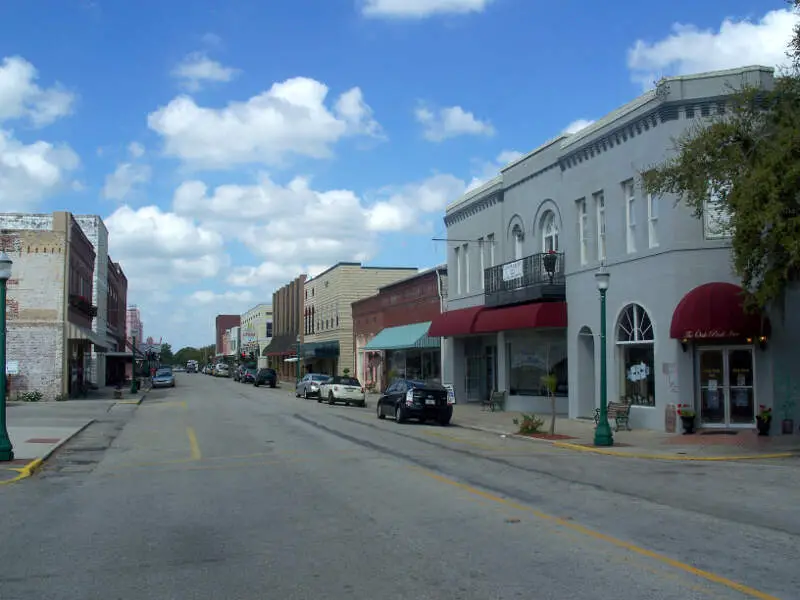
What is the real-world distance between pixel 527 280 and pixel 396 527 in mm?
21167

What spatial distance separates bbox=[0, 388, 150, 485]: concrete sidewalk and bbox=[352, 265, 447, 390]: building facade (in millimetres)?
14219

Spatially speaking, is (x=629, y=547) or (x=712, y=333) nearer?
(x=629, y=547)

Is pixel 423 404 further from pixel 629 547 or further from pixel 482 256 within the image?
pixel 629 547

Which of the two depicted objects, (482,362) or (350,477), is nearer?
(350,477)

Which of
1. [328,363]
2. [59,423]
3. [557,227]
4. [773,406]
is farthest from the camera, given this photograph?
[328,363]

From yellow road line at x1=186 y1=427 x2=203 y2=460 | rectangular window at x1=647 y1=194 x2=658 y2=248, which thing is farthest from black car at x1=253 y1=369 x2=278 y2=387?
rectangular window at x1=647 y1=194 x2=658 y2=248

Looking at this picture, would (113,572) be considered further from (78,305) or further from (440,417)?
(78,305)

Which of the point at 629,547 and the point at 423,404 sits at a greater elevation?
the point at 423,404

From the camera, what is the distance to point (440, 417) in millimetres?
27156

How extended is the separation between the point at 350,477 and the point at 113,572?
6.51 m

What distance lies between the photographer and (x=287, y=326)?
87.9 m

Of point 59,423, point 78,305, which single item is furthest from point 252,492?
point 78,305

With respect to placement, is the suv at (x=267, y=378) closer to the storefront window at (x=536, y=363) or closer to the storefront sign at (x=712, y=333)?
the storefront window at (x=536, y=363)

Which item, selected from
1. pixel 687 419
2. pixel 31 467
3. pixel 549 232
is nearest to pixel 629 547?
pixel 31 467
